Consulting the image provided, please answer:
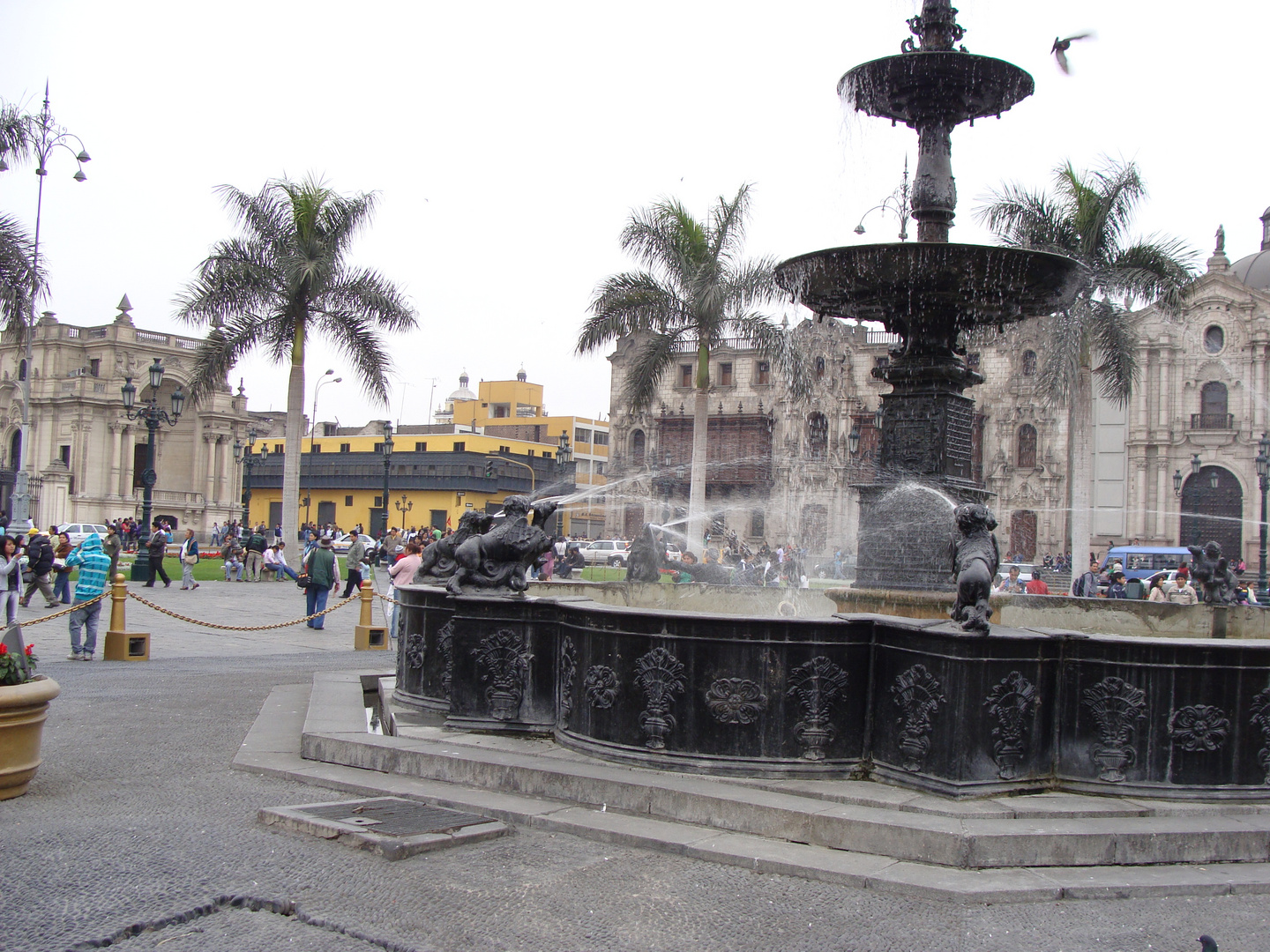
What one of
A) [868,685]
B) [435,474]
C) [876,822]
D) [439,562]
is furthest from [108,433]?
[876,822]

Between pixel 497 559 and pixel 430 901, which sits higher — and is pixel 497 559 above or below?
above

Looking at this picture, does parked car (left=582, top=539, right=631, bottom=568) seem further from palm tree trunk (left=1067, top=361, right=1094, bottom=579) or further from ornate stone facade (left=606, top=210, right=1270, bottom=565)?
palm tree trunk (left=1067, top=361, right=1094, bottom=579)

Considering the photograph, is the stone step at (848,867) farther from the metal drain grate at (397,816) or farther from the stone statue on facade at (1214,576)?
the stone statue on facade at (1214,576)

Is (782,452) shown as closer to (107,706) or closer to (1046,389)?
(1046,389)

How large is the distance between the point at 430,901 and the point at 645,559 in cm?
625

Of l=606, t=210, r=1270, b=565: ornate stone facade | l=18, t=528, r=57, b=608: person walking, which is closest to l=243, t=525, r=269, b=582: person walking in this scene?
l=18, t=528, r=57, b=608: person walking

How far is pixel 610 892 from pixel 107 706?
6680 mm

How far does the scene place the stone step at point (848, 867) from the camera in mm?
4445

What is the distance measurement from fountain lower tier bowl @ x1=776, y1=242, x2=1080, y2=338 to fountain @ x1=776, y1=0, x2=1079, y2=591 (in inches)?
0.5

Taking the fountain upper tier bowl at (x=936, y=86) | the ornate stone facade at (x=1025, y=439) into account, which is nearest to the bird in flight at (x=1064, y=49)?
the fountain upper tier bowl at (x=936, y=86)

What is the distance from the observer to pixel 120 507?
225ft

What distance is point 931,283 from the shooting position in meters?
7.70

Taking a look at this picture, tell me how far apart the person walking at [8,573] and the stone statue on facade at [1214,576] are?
1346 centimetres

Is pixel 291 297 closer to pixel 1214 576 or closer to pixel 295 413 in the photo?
pixel 295 413
